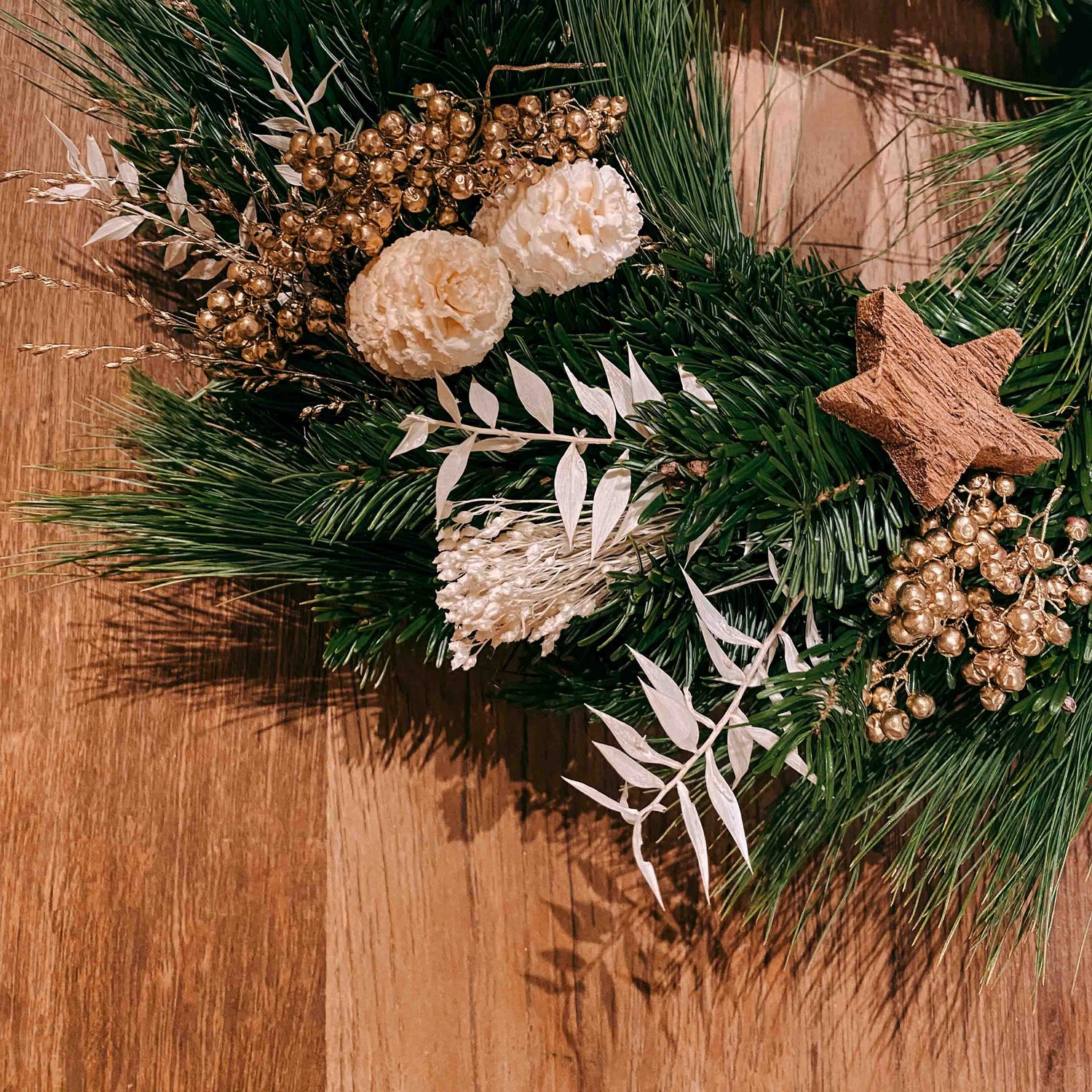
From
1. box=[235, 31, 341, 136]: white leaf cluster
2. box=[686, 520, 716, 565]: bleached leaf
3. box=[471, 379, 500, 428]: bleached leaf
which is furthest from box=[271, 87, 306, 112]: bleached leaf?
box=[686, 520, 716, 565]: bleached leaf

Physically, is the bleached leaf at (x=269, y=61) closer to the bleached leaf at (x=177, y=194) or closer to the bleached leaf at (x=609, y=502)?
the bleached leaf at (x=177, y=194)

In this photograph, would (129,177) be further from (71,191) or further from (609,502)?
(609,502)

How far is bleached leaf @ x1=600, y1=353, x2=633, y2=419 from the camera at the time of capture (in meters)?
0.46

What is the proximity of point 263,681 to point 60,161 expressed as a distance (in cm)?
41

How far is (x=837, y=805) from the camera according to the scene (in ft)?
1.75

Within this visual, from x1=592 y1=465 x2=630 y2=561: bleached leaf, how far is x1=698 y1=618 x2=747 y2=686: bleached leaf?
72mm

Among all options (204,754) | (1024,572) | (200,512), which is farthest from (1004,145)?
(204,754)

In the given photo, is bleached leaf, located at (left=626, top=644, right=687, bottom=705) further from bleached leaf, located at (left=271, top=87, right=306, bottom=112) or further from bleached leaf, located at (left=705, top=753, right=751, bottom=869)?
bleached leaf, located at (left=271, top=87, right=306, bottom=112)

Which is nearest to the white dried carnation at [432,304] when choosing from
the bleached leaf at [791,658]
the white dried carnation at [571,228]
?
the white dried carnation at [571,228]

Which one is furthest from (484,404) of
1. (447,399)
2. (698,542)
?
(698,542)

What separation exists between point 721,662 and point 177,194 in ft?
1.39

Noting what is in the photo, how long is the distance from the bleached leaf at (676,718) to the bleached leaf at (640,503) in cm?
9

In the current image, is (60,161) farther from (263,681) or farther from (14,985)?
(14,985)

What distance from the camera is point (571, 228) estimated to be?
0.47 metres
